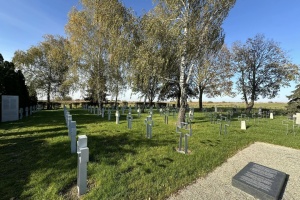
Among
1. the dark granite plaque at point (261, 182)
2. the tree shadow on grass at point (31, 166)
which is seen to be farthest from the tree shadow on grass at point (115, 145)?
the dark granite plaque at point (261, 182)

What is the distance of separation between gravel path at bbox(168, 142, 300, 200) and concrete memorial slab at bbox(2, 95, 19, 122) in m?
15.3

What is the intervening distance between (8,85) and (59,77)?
55.3 feet

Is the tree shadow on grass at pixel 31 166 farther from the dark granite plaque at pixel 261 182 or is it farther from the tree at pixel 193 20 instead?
the tree at pixel 193 20

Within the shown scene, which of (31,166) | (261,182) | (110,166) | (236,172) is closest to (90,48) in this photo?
(31,166)

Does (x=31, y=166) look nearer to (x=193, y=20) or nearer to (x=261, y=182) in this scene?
(x=261, y=182)

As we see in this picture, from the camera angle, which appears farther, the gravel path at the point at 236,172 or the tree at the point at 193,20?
the tree at the point at 193,20

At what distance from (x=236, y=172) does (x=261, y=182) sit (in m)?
0.84

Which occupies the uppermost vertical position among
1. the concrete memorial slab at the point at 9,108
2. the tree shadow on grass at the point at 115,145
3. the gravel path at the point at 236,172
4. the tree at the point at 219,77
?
the tree at the point at 219,77

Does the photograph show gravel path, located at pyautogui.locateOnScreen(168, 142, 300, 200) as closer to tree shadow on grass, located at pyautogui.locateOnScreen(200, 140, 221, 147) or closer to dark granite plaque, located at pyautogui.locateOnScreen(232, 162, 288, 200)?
dark granite plaque, located at pyautogui.locateOnScreen(232, 162, 288, 200)

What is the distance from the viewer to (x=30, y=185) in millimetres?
3484

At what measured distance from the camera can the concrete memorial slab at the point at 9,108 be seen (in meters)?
13.2

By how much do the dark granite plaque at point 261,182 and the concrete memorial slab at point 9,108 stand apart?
1606 centimetres

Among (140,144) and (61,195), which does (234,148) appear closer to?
(140,144)

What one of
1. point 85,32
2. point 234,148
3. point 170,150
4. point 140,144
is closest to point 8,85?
point 85,32
